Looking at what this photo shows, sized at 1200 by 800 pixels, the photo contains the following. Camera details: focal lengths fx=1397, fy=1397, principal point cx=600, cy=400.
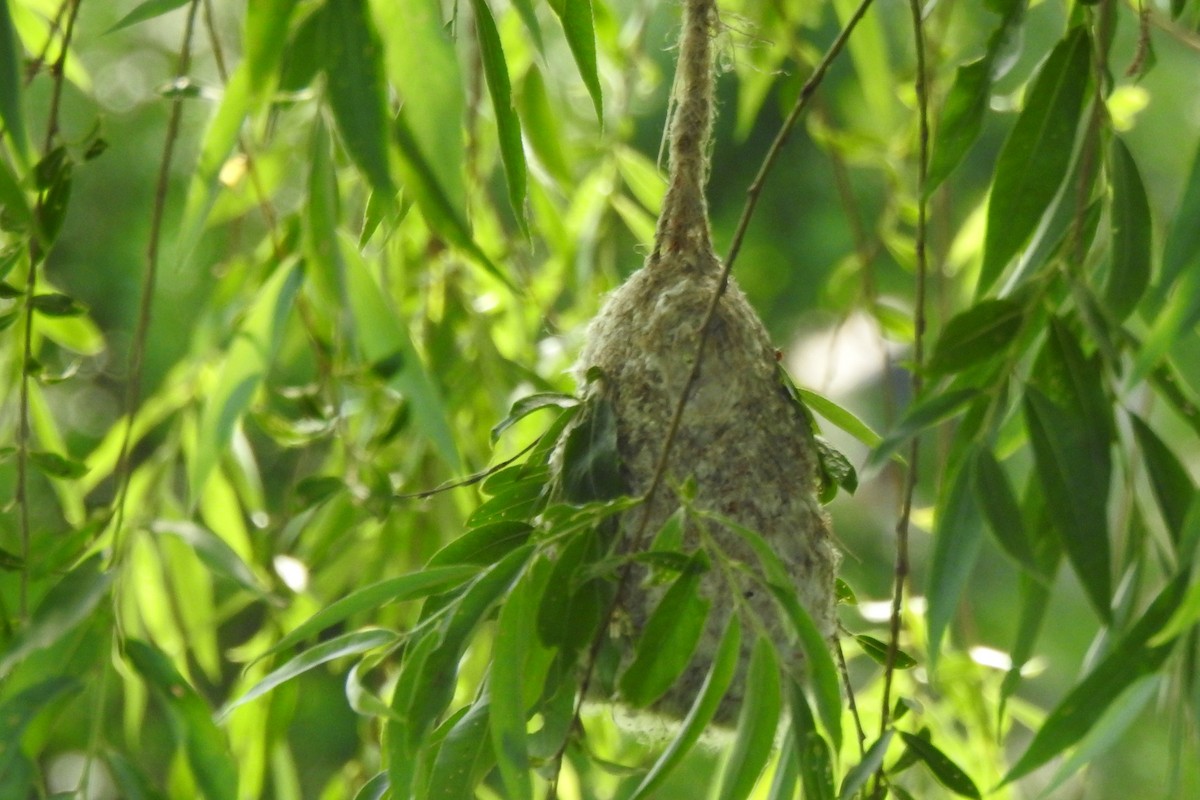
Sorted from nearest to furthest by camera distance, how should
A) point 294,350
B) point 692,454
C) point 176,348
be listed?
1. point 692,454
2. point 294,350
3. point 176,348

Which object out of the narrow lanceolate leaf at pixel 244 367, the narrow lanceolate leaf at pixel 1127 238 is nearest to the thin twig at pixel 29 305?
the narrow lanceolate leaf at pixel 244 367

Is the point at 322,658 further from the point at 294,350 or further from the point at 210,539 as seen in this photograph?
the point at 294,350

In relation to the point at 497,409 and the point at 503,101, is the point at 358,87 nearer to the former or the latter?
the point at 503,101

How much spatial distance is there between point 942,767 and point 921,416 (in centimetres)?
21

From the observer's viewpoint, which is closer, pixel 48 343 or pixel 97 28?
pixel 48 343

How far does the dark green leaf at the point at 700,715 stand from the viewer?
2.13 feet

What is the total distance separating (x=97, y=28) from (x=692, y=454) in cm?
264

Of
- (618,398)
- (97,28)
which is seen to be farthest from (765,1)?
(97,28)

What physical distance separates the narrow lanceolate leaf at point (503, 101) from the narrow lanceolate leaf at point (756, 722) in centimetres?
24

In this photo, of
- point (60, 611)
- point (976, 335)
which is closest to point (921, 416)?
point (976, 335)

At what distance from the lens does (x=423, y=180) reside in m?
0.61

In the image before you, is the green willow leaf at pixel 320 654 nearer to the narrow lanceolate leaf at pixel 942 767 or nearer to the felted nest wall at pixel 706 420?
the felted nest wall at pixel 706 420

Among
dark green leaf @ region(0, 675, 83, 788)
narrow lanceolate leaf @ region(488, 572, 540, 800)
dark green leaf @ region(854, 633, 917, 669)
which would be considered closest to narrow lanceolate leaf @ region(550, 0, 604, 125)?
narrow lanceolate leaf @ region(488, 572, 540, 800)

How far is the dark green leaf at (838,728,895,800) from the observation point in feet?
2.25
